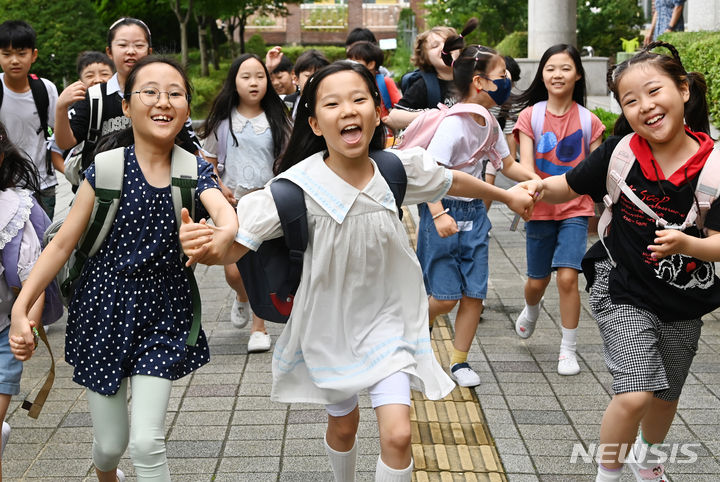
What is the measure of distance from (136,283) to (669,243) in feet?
6.27

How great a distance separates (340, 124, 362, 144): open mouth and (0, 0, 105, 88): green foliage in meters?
23.6

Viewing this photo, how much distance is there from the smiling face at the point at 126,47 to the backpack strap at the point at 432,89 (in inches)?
83.6

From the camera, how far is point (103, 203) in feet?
11.2

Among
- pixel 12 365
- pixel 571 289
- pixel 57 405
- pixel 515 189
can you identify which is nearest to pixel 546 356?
pixel 571 289

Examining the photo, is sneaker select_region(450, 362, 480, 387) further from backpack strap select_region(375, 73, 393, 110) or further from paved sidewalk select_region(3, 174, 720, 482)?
backpack strap select_region(375, 73, 393, 110)

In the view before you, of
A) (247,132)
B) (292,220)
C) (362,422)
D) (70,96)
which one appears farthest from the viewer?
(247,132)

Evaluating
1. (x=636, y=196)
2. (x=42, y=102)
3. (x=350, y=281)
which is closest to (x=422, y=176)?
(x=350, y=281)

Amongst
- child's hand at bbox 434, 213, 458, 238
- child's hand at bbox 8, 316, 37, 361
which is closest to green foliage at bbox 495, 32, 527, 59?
child's hand at bbox 434, 213, 458, 238

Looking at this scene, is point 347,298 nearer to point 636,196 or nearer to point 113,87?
point 636,196

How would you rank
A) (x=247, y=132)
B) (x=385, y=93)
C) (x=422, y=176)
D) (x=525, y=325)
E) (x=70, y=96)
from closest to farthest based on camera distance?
(x=422, y=176)
(x=70, y=96)
(x=525, y=325)
(x=247, y=132)
(x=385, y=93)

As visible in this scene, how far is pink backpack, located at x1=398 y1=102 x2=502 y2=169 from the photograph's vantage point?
512cm

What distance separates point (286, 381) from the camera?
3578mm

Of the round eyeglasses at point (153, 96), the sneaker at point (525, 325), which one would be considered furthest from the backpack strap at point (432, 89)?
the round eyeglasses at point (153, 96)

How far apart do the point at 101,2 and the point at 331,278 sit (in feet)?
106
